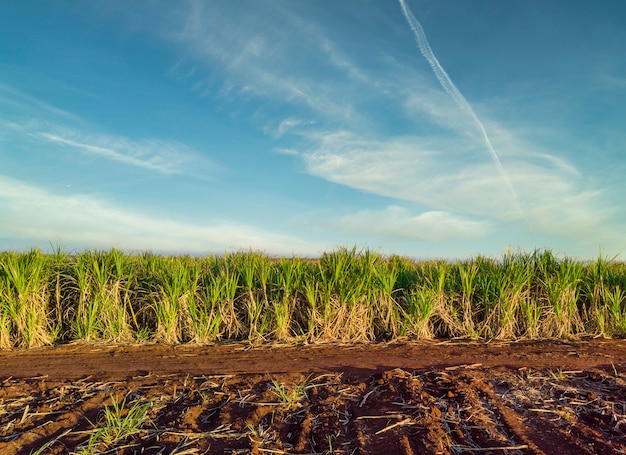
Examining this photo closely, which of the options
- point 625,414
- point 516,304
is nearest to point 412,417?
point 625,414

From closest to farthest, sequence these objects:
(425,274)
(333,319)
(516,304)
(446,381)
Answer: (446,381), (333,319), (516,304), (425,274)

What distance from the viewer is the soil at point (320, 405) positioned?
2926 mm

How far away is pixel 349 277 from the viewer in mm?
6203

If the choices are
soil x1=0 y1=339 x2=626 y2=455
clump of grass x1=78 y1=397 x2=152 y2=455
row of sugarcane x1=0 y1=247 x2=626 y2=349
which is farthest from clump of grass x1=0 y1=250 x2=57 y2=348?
clump of grass x1=78 y1=397 x2=152 y2=455

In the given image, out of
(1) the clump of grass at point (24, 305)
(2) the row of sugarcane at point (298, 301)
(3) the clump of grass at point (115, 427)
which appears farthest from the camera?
(1) the clump of grass at point (24, 305)

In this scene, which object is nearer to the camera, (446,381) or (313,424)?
(313,424)

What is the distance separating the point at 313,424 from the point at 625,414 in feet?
7.30

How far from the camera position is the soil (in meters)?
2.93

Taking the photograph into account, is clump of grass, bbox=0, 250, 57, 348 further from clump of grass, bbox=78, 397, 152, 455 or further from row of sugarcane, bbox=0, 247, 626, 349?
clump of grass, bbox=78, 397, 152, 455

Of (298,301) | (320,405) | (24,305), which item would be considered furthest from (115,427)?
(24,305)

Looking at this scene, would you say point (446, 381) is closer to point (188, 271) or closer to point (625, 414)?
point (625, 414)

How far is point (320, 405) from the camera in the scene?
133 inches

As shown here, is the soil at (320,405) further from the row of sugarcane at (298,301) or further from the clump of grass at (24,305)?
the clump of grass at (24,305)

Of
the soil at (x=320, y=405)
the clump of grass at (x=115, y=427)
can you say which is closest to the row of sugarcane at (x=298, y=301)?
the soil at (x=320, y=405)
